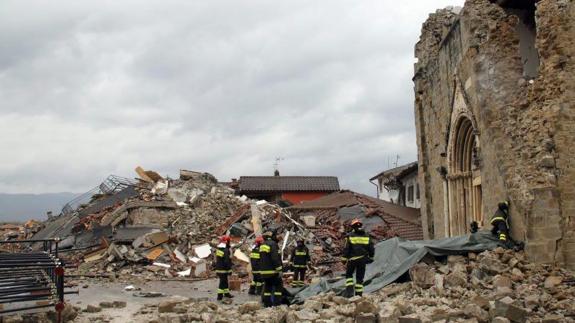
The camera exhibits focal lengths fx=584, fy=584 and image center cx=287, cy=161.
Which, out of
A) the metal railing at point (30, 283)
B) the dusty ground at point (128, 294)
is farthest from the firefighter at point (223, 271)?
the metal railing at point (30, 283)

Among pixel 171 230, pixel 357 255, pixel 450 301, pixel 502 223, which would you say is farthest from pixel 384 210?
pixel 450 301

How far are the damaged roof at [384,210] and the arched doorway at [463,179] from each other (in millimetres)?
7293

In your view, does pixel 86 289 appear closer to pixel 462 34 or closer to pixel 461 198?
pixel 461 198

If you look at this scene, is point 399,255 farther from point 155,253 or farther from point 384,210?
point 384,210

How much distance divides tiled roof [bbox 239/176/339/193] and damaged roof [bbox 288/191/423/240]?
39.0 feet

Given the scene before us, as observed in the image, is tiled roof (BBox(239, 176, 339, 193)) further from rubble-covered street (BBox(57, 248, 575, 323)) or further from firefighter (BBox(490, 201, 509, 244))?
rubble-covered street (BBox(57, 248, 575, 323))

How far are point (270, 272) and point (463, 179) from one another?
7670 millimetres

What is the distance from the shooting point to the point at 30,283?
9.29m

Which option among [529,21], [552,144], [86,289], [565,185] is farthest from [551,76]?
[86,289]

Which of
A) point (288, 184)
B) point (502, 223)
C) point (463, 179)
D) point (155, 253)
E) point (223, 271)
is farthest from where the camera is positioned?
point (288, 184)

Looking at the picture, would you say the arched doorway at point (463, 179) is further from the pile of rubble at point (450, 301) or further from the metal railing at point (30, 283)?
the metal railing at point (30, 283)

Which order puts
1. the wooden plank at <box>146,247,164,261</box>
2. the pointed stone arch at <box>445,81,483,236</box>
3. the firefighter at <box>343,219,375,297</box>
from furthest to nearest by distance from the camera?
the wooden plank at <box>146,247,164,261</box> → the pointed stone arch at <box>445,81,483,236</box> → the firefighter at <box>343,219,375,297</box>

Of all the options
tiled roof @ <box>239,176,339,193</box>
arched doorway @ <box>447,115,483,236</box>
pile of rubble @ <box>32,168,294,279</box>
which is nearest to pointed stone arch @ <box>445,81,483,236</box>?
arched doorway @ <box>447,115,483,236</box>

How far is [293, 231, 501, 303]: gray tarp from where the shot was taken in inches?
468
